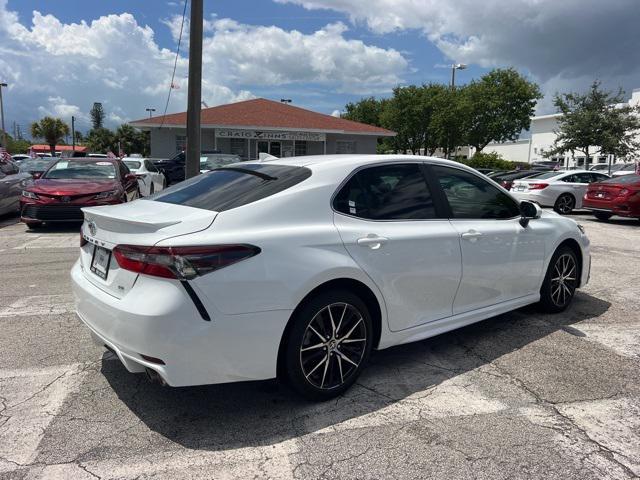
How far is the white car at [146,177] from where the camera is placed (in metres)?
13.7

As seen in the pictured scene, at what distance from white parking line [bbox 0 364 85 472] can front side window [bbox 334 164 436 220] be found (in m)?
2.26

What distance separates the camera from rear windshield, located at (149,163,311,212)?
3.41m

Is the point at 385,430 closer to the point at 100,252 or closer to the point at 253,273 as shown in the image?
the point at 253,273

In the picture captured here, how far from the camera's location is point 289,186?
11.4 ft

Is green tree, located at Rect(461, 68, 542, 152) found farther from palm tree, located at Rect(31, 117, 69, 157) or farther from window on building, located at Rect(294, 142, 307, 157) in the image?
palm tree, located at Rect(31, 117, 69, 157)

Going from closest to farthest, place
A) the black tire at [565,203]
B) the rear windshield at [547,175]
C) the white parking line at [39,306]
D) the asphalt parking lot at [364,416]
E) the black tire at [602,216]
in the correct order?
the asphalt parking lot at [364,416], the white parking line at [39,306], the black tire at [602,216], the black tire at [565,203], the rear windshield at [547,175]

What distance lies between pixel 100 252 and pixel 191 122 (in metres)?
8.07

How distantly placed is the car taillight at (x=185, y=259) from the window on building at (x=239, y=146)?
2809 cm

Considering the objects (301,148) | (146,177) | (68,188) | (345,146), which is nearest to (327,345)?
(68,188)

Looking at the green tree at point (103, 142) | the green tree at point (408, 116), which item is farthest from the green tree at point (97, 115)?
the green tree at point (408, 116)

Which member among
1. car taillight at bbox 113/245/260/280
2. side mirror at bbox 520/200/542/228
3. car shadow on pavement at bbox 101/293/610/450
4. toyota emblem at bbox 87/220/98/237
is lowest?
car shadow on pavement at bbox 101/293/610/450

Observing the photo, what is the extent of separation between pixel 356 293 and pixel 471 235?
1224 millimetres

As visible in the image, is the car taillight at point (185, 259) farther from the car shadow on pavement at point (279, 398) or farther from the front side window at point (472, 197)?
the front side window at point (472, 197)

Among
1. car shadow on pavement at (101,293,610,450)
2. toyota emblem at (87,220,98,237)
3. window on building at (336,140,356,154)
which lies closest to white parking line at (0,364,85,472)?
car shadow on pavement at (101,293,610,450)
